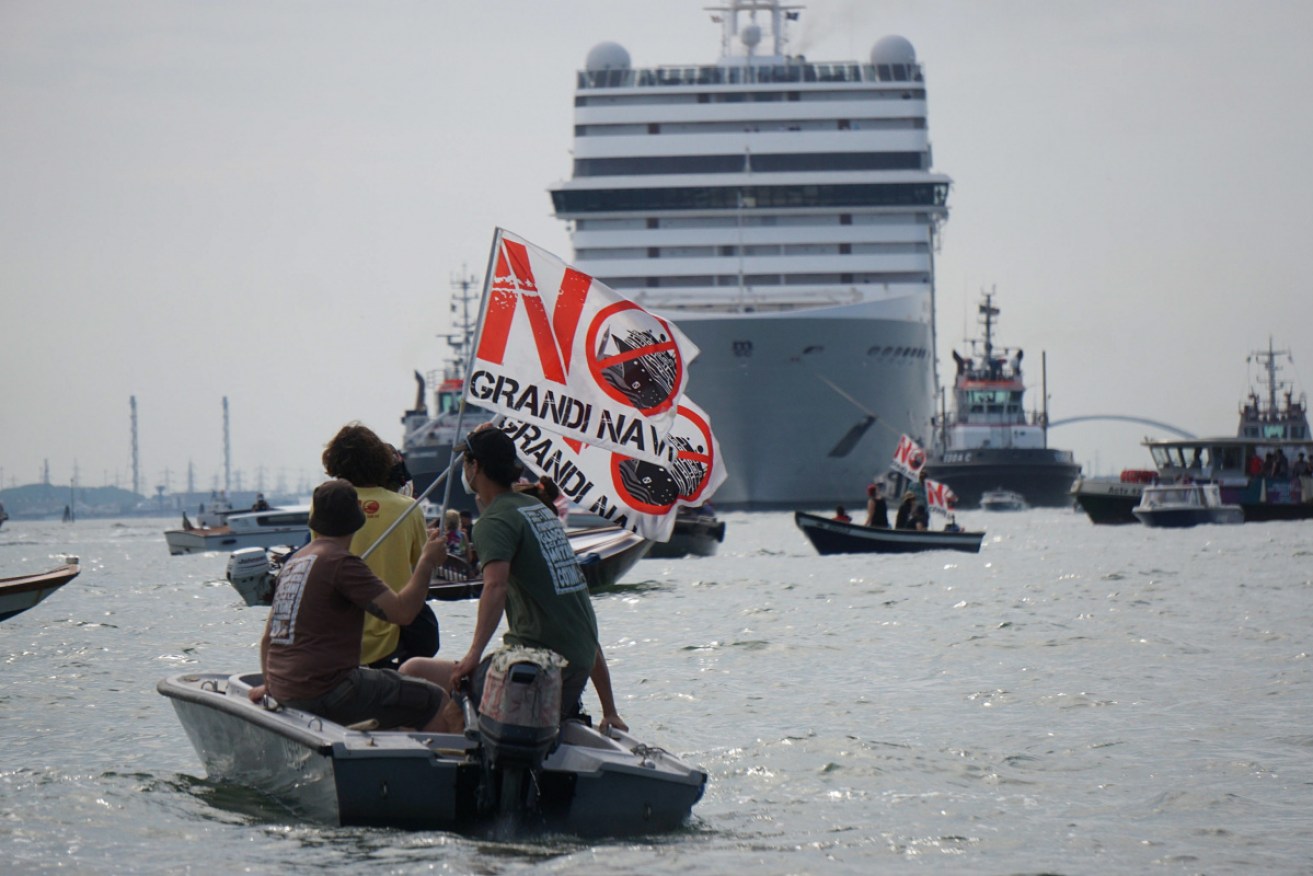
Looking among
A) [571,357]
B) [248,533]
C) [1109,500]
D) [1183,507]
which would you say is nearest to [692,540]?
[248,533]

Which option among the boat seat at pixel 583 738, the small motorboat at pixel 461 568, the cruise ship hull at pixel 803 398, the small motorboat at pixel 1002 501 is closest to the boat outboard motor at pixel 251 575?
the small motorboat at pixel 461 568

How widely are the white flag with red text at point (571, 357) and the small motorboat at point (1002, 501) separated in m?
70.7

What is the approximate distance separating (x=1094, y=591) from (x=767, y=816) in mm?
17426

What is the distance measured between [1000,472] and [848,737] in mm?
70632

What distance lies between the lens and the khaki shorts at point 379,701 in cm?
778

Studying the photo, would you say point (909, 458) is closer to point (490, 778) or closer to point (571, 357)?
point (571, 357)

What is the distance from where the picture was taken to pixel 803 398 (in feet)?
182

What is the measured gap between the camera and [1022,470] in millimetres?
81125

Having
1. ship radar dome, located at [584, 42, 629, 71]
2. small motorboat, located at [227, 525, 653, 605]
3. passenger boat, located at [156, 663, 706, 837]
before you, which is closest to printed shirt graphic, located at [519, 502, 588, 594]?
passenger boat, located at [156, 663, 706, 837]

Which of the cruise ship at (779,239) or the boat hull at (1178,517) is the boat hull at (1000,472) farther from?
the boat hull at (1178,517)

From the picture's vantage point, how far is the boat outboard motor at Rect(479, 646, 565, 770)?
23.6 ft

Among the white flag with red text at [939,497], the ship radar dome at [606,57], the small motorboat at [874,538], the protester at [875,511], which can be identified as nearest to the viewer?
the protester at [875,511]

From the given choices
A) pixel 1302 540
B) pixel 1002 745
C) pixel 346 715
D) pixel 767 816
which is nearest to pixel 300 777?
pixel 346 715

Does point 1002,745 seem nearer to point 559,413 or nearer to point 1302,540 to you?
point 559,413
